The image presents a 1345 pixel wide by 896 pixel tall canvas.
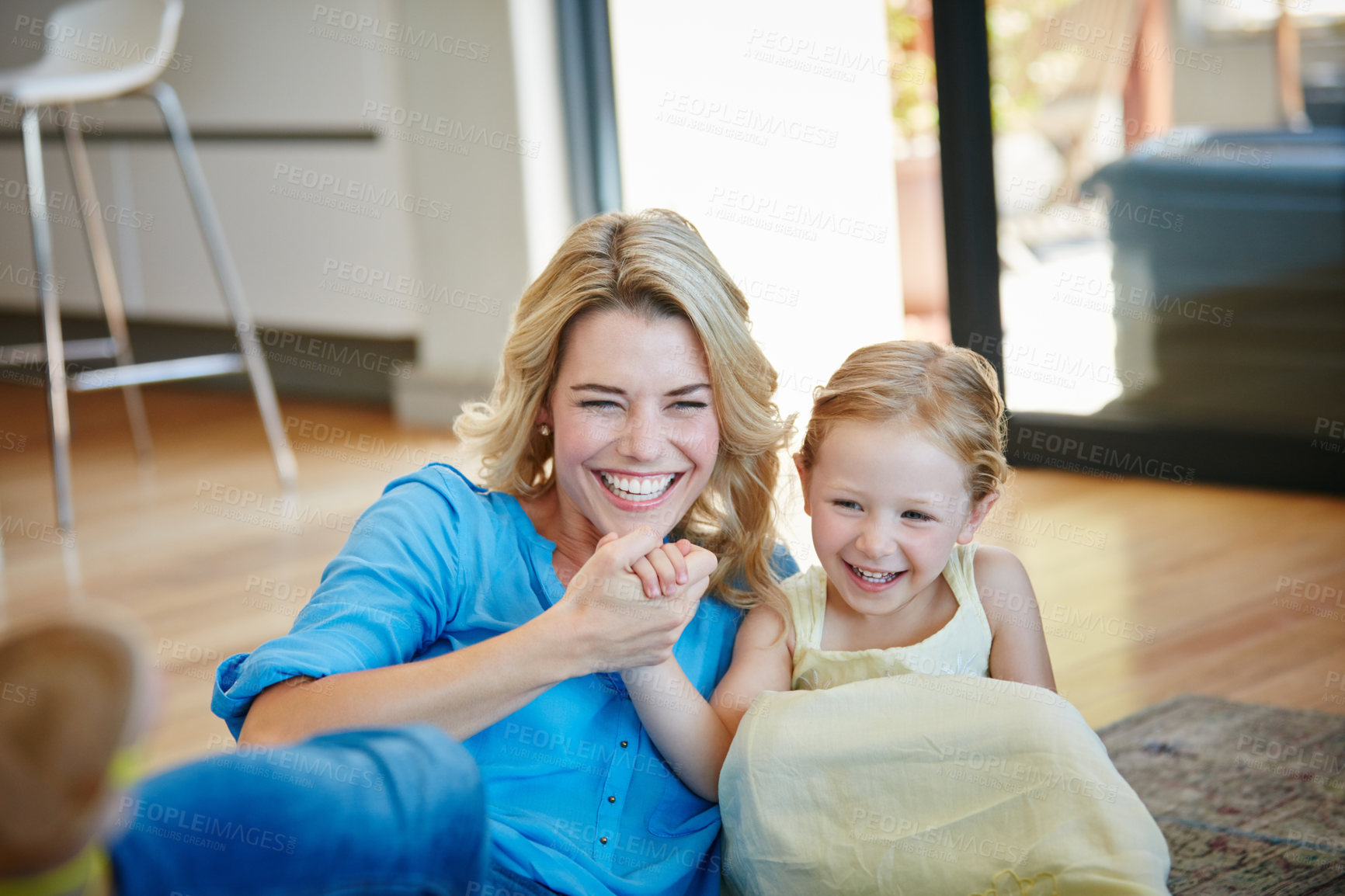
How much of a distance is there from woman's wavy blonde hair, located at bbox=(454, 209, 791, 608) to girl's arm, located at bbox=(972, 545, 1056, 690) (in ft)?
0.73

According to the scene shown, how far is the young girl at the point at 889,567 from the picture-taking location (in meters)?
1.31

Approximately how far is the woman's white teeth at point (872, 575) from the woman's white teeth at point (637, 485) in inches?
8.6

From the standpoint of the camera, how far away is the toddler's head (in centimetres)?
132

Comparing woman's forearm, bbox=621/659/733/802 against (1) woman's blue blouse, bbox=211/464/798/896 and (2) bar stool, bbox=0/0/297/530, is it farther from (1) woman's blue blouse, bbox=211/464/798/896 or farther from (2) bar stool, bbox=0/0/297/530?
(2) bar stool, bbox=0/0/297/530

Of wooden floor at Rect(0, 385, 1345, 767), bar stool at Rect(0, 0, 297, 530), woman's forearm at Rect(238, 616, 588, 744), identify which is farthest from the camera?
bar stool at Rect(0, 0, 297, 530)

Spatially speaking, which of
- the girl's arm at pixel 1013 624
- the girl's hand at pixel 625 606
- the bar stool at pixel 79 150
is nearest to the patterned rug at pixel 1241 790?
the girl's arm at pixel 1013 624

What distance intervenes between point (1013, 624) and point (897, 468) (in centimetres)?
22

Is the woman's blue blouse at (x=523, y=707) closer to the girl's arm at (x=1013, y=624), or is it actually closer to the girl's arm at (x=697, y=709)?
the girl's arm at (x=697, y=709)

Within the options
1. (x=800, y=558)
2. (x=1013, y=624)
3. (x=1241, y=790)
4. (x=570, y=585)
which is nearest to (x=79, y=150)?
(x=800, y=558)

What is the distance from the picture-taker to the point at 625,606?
3.76ft

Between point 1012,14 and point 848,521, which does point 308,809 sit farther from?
point 1012,14

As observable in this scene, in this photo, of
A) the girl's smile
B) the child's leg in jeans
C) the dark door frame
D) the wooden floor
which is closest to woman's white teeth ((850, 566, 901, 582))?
the girl's smile

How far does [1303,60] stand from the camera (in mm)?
3064

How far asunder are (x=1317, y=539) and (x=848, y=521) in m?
1.97
